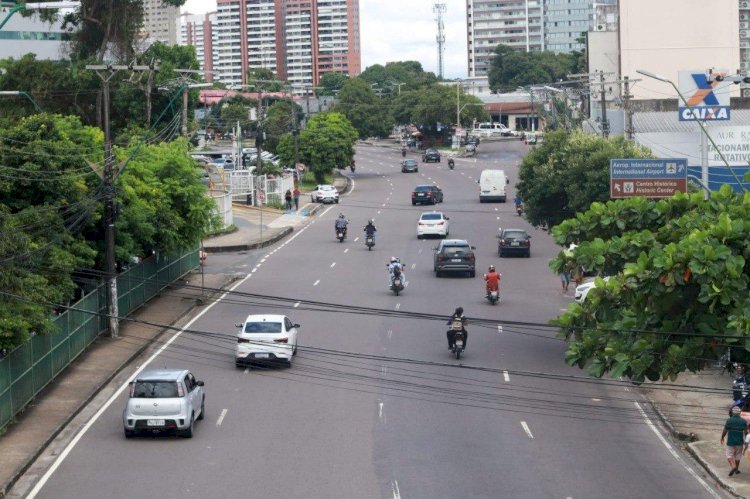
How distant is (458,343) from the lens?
31.5 m

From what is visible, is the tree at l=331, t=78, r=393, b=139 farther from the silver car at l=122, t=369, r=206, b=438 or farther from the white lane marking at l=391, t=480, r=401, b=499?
the white lane marking at l=391, t=480, r=401, b=499

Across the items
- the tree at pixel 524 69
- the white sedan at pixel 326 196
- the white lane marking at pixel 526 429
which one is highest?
the tree at pixel 524 69

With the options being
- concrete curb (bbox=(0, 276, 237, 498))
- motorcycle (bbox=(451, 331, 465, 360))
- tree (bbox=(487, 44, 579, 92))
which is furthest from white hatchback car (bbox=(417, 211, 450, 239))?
tree (bbox=(487, 44, 579, 92))

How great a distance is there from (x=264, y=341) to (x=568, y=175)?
15072 millimetres

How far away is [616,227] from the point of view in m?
27.5

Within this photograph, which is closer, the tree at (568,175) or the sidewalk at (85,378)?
the sidewalk at (85,378)

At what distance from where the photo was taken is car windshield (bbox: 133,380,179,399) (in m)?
24.2

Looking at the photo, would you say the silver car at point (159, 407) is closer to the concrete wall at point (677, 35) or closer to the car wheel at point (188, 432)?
the car wheel at point (188, 432)

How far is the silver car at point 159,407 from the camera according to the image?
79.3ft

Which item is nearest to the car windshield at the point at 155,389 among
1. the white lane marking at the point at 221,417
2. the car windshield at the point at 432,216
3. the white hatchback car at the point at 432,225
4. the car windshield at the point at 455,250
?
the white lane marking at the point at 221,417

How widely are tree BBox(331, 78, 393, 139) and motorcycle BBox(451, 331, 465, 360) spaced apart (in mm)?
96863

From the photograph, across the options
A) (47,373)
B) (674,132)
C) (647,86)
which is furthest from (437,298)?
(647,86)

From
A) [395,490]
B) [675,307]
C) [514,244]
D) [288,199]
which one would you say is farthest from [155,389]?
[288,199]

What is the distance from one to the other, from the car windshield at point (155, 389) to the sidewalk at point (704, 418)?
996cm
